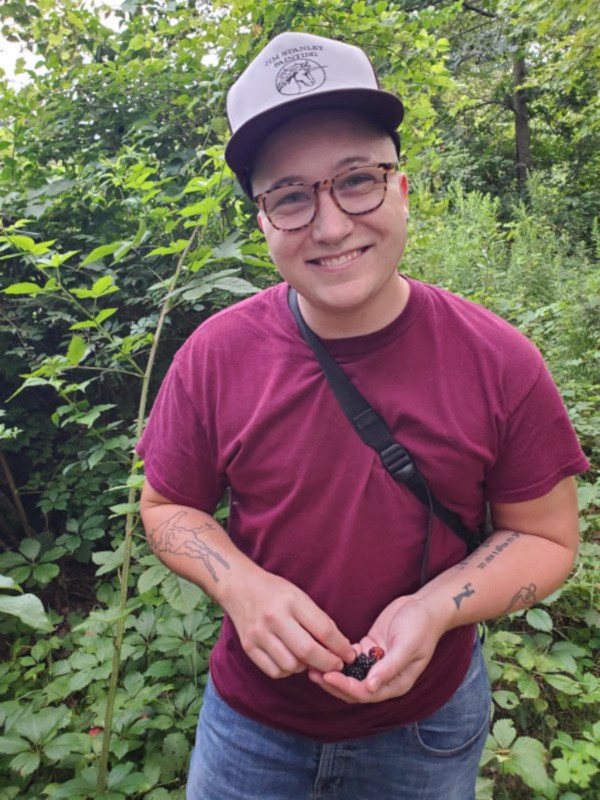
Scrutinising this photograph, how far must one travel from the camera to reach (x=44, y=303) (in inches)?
93.5

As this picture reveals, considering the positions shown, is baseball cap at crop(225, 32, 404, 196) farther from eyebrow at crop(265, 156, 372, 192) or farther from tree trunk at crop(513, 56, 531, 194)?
tree trunk at crop(513, 56, 531, 194)

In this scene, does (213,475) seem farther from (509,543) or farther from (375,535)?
(509,543)

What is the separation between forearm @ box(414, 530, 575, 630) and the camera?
1128mm

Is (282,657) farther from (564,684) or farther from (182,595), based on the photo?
(564,684)

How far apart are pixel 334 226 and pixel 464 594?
0.80 m

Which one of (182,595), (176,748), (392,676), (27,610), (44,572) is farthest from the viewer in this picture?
(44,572)

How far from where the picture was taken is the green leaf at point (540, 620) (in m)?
1.95

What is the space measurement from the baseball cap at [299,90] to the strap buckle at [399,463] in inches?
26.7

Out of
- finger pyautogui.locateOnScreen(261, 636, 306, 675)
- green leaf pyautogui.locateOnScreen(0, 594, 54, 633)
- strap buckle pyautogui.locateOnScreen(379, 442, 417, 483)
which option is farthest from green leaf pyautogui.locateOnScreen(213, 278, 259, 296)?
green leaf pyautogui.locateOnScreen(0, 594, 54, 633)

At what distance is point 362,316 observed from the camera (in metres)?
1.19

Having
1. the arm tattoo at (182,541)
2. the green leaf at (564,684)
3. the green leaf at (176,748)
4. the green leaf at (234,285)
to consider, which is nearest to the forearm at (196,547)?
the arm tattoo at (182,541)

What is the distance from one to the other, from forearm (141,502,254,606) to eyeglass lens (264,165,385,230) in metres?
0.70

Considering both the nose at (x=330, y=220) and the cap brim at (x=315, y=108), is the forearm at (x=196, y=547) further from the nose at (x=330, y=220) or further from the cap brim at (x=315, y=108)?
the cap brim at (x=315, y=108)

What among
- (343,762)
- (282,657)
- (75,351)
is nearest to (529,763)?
(343,762)
